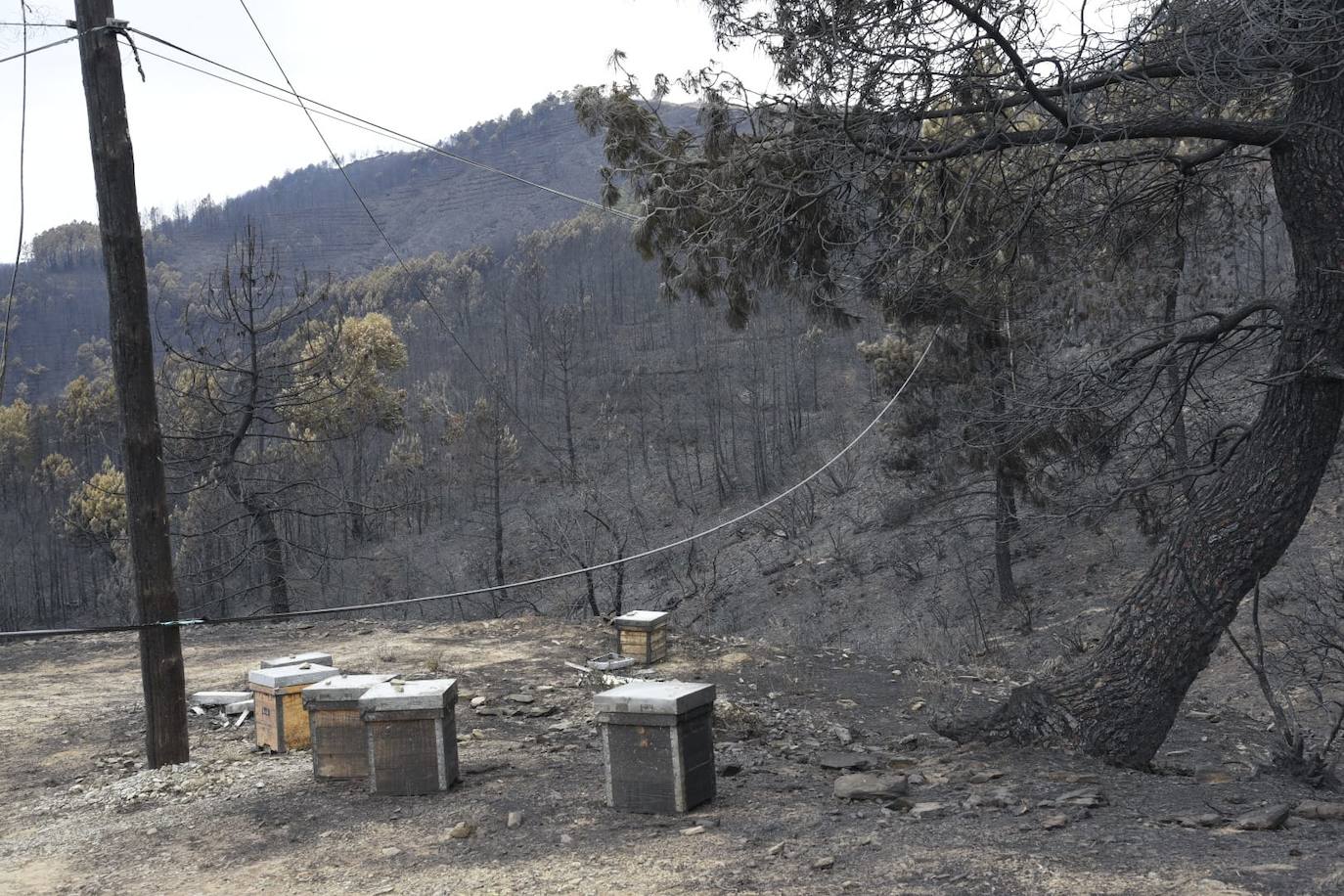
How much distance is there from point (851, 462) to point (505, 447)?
1331 cm

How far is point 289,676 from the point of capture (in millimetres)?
6355

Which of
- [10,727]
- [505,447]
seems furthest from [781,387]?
[10,727]

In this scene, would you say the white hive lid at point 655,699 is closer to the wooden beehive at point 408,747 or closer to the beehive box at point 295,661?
the wooden beehive at point 408,747

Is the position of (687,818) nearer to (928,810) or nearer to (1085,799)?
(928,810)

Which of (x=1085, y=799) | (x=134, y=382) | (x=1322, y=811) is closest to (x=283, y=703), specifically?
(x=134, y=382)

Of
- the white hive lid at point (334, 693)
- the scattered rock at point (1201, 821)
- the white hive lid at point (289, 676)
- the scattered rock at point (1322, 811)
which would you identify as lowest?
the scattered rock at point (1322, 811)

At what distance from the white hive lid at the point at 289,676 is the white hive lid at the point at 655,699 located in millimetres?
2598

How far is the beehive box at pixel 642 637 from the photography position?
9.22 meters

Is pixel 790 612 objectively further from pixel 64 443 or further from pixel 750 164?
pixel 64 443

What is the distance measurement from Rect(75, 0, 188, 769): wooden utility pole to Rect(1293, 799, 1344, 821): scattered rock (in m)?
6.37

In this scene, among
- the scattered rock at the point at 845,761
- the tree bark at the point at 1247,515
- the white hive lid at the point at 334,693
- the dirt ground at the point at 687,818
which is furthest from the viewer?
the scattered rock at the point at 845,761

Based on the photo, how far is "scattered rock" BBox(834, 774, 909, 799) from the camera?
490cm

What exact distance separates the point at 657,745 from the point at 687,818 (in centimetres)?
37

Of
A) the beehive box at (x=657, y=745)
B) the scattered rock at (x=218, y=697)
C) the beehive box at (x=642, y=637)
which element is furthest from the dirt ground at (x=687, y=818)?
the beehive box at (x=642, y=637)
